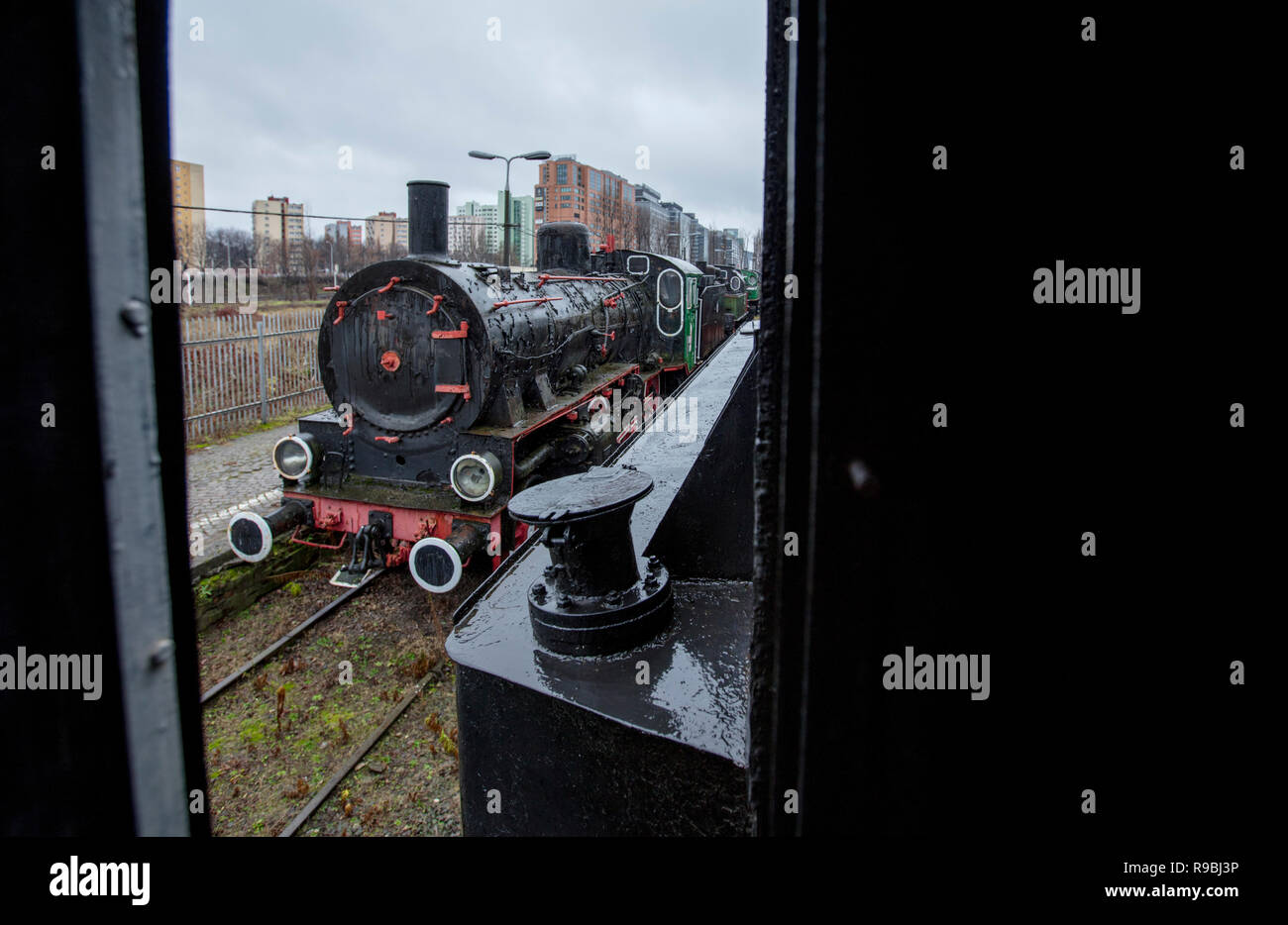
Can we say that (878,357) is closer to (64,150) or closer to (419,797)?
(64,150)

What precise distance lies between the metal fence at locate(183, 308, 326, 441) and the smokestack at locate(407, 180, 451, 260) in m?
6.00

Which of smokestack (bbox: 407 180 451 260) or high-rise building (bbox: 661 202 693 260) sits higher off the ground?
high-rise building (bbox: 661 202 693 260)

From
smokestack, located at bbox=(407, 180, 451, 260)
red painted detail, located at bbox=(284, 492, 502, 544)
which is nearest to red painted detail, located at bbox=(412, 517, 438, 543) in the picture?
red painted detail, located at bbox=(284, 492, 502, 544)

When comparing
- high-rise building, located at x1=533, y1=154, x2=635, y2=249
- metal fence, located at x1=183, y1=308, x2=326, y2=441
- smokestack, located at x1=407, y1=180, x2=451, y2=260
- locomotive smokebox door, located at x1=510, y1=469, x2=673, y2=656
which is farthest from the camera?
high-rise building, located at x1=533, y1=154, x2=635, y2=249

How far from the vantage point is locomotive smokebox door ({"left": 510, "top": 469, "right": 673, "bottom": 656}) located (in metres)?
1.94

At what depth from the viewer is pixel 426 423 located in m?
6.60

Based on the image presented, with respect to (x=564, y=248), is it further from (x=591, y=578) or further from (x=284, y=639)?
(x=591, y=578)

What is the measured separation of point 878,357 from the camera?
806mm

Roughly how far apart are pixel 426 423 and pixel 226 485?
4626mm

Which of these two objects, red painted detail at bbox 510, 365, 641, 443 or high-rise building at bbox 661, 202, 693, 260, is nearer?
red painted detail at bbox 510, 365, 641, 443

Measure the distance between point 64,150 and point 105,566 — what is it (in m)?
0.35

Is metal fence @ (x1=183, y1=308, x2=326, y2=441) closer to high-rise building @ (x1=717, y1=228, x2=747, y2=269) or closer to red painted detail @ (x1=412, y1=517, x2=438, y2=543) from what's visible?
red painted detail @ (x1=412, y1=517, x2=438, y2=543)
